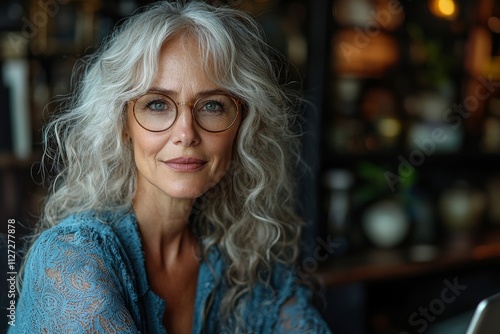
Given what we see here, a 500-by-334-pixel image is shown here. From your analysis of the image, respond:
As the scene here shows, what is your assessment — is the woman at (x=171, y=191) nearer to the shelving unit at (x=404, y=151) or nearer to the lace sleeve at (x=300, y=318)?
the lace sleeve at (x=300, y=318)

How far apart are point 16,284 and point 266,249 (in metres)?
0.59

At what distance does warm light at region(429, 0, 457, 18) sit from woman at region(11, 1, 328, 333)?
2.08 m

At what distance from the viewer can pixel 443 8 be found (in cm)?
339

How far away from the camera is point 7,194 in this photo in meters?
2.90

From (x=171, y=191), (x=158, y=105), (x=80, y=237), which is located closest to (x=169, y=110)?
(x=158, y=105)

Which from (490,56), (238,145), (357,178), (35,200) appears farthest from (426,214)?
(238,145)

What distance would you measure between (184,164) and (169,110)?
0.37 ft

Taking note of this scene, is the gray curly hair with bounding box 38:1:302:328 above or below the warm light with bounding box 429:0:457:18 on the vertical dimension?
below

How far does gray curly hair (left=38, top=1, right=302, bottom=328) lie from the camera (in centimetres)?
131

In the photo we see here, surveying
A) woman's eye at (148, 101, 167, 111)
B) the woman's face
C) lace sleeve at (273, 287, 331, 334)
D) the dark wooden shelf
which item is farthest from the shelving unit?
woman's eye at (148, 101, 167, 111)

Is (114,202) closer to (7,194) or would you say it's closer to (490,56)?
(7,194)

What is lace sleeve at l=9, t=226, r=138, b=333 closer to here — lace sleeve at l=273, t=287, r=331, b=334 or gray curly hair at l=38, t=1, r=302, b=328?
gray curly hair at l=38, t=1, r=302, b=328

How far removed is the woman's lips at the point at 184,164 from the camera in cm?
131

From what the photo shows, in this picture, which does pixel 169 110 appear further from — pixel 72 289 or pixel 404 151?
pixel 404 151
